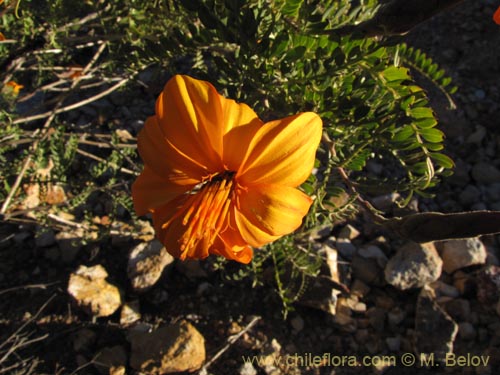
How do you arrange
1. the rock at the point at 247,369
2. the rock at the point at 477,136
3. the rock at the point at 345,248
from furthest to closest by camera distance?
1. the rock at the point at 477,136
2. the rock at the point at 345,248
3. the rock at the point at 247,369

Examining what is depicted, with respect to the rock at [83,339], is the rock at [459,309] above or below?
above

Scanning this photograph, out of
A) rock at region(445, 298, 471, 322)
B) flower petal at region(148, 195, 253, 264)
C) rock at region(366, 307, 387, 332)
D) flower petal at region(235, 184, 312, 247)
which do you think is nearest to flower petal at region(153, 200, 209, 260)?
flower petal at region(148, 195, 253, 264)

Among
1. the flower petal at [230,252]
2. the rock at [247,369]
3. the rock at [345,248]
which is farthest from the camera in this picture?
the rock at [345,248]

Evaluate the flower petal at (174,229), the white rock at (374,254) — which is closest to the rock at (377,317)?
the white rock at (374,254)

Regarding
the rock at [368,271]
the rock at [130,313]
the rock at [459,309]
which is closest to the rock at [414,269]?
the rock at [368,271]

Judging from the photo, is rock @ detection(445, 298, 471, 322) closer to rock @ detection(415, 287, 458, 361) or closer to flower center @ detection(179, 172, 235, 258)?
rock @ detection(415, 287, 458, 361)

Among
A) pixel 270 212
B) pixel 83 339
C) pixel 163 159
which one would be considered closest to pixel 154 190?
pixel 163 159

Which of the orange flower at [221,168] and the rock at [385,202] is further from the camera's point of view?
the rock at [385,202]

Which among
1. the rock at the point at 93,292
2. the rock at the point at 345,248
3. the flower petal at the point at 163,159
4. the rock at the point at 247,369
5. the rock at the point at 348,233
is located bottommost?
the rock at the point at 247,369

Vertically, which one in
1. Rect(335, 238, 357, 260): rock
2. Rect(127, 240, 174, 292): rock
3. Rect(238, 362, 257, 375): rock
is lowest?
Rect(238, 362, 257, 375): rock

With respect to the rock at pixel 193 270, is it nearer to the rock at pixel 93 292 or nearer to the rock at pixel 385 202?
the rock at pixel 93 292
